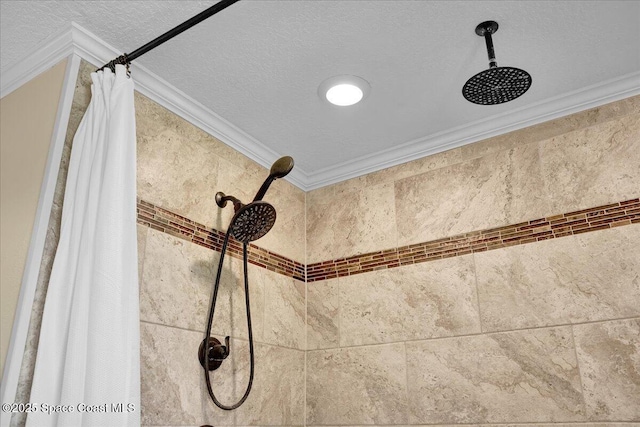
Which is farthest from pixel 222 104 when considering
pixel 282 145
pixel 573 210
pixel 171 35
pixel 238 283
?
pixel 573 210

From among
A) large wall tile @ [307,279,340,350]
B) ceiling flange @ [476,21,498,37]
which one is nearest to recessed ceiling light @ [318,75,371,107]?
ceiling flange @ [476,21,498,37]

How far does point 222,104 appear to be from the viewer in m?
1.99

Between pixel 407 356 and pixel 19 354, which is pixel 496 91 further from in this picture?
pixel 19 354

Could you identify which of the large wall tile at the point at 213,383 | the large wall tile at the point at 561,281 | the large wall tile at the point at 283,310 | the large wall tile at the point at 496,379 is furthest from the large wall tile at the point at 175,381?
the large wall tile at the point at 561,281

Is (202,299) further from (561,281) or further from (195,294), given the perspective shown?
(561,281)

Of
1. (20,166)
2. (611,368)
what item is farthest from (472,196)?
(20,166)

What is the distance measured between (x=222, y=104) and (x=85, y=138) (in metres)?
0.61

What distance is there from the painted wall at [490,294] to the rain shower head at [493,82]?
0.49m

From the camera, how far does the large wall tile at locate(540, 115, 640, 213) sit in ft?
5.90

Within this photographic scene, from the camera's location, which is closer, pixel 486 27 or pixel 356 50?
pixel 486 27

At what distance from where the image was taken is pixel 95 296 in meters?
1.28

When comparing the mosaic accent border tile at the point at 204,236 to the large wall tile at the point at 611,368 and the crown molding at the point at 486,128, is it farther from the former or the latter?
the large wall tile at the point at 611,368

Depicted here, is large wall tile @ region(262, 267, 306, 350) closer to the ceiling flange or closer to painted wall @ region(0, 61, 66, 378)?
painted wall @ region(0, 61, 66, 378)

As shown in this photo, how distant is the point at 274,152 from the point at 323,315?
0.75m
